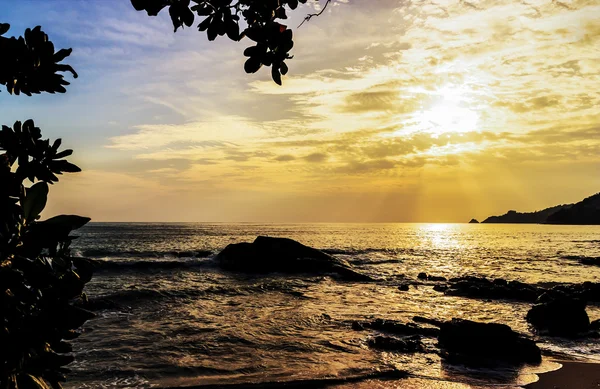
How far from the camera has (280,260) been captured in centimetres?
2980

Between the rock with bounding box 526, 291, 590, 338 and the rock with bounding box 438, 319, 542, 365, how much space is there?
12.5ft

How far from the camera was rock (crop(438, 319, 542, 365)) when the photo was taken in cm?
1054

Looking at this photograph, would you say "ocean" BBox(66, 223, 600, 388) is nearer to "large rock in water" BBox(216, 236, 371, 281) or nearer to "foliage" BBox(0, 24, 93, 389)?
"foliage" BBox(0, 24, 93, 389)

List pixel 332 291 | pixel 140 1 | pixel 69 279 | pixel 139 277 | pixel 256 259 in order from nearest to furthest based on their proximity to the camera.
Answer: pixel 69 279 < pixel 140 1 < pixel 332 291 < pixel 139 277 < pixel 256 259

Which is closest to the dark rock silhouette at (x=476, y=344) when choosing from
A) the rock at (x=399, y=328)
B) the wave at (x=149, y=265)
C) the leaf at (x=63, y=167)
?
the rock at (x=399, y=328)

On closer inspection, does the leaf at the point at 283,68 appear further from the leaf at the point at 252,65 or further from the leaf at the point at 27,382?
the leaf at the point at 27,382

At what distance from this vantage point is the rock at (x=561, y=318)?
13.7 m

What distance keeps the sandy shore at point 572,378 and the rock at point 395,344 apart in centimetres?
314

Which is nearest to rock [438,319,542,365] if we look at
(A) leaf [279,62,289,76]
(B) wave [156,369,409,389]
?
(B) wave [156,369,409,389]

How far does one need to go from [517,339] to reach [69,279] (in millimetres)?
12061

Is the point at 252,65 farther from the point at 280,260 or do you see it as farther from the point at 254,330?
the point at 280,260

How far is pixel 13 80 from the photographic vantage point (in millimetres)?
2381

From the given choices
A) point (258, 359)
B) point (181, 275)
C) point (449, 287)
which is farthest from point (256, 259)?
point (258, 359)

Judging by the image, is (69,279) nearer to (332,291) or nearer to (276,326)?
(276,326)
